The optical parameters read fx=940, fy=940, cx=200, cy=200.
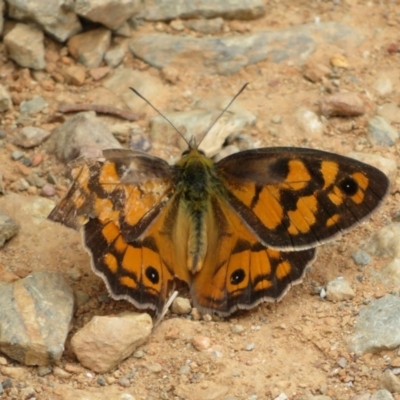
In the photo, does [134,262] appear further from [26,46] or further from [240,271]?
[26,46]

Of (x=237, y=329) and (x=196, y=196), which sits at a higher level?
(x=196, y=196)

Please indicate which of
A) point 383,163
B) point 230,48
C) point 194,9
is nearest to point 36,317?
point 383,163

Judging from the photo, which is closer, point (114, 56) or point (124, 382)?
point (124, 382)

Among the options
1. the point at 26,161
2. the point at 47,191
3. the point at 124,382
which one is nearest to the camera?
the point at 124,382

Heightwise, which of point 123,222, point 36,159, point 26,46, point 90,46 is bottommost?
point 36,159

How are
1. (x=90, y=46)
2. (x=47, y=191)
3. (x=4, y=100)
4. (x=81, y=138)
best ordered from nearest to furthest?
(x=47, y=191)
(x=81, y=138)
(x=4, y=100)
(x=90, y=46)

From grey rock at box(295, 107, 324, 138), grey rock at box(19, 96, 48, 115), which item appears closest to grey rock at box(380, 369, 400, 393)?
grey rock at box(295, 107, 324, 138)
